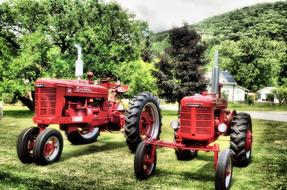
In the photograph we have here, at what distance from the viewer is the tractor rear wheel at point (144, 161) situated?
715 cm

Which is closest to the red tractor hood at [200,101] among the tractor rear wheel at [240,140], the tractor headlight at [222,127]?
the tractor headlight at [222,127]

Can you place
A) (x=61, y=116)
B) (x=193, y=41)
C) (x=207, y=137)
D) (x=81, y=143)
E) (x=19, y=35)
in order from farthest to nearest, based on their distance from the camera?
(x=193, y=41) → (x=19, y=35) → (x=81, y=143) → (x=61, y=116) → (x=207, y=137)

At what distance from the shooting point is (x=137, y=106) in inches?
378

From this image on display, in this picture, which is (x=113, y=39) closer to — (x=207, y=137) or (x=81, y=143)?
(x=81, y=143)

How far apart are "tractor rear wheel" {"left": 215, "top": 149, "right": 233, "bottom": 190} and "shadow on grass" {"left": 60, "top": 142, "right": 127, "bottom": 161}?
402 cm

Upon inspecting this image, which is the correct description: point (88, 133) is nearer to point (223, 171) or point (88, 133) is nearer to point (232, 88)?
point (223, 171)

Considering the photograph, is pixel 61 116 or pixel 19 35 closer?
pixel 61 116

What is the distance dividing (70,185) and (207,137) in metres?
2.68

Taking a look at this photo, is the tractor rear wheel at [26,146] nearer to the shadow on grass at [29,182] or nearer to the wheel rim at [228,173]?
the shadow on grass at [29,182]

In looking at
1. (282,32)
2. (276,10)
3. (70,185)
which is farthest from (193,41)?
(276,10)

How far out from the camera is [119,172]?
7.82 meters

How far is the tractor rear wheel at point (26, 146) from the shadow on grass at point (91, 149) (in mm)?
820

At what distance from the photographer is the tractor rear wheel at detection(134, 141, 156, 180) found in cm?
715

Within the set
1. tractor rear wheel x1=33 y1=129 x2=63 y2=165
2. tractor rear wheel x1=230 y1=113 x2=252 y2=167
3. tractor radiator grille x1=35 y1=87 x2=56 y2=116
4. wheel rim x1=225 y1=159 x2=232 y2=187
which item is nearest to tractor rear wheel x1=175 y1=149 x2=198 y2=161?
tractor rear wheel x1=230 y1=113 x2=252 y2=167
